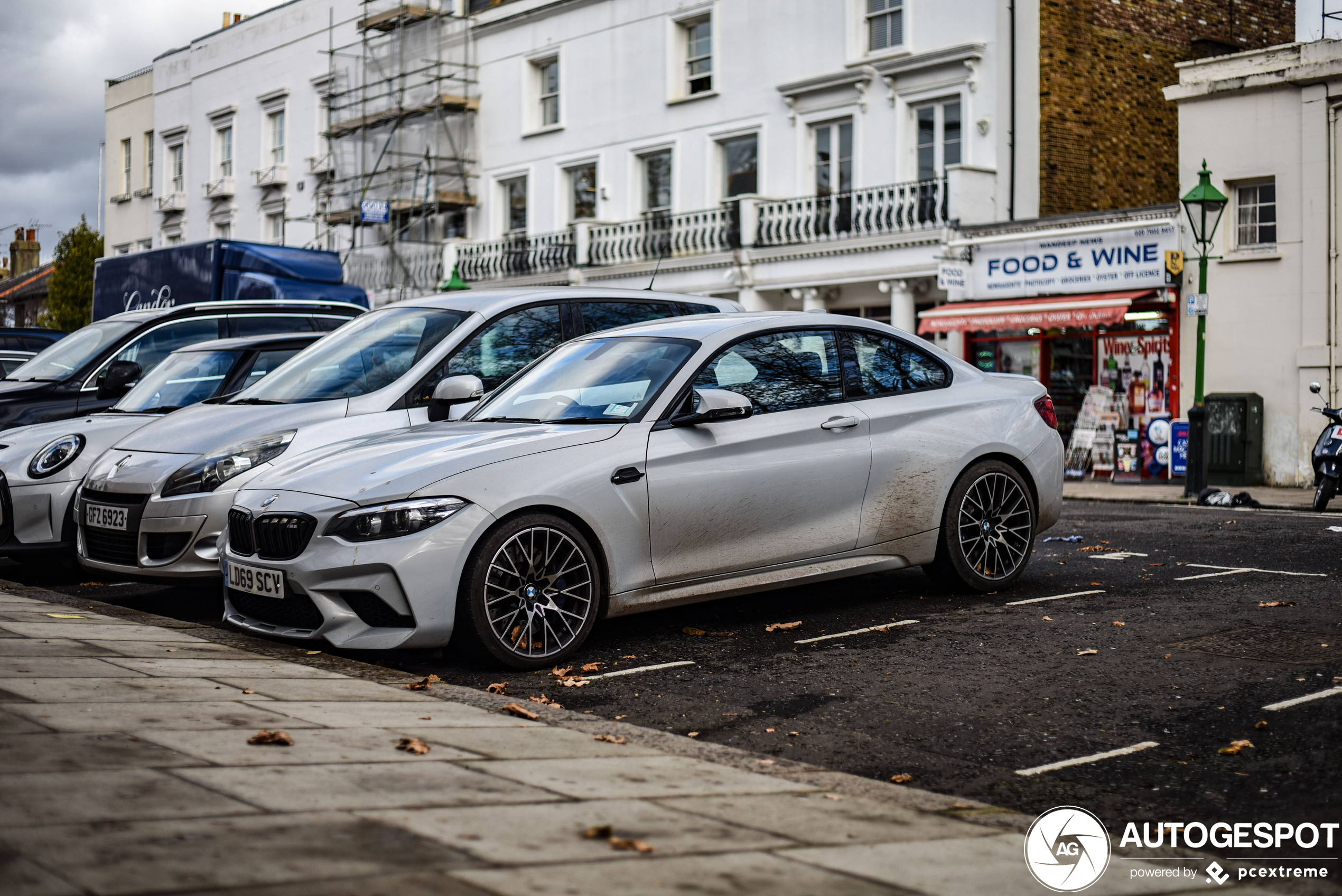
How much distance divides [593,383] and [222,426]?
257cm

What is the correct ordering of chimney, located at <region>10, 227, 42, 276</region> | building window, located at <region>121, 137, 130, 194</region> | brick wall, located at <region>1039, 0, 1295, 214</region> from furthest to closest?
chimney, located at <region>10, 227, 42, 276</region>
building window, located at <region>121, 137, 130, 194</region>
brick wall, located at <region>1039, 0, 1295, 214</region>

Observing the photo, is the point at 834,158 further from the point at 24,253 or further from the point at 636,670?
the point at 24,253

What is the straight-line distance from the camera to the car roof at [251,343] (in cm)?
1058

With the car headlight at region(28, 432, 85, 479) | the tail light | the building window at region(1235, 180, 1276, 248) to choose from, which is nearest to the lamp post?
the building window at region(1235, 180, 1276, 248)

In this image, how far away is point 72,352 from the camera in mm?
11930

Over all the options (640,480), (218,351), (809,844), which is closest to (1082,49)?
(218,351)

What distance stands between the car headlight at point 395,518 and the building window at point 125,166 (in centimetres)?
4785

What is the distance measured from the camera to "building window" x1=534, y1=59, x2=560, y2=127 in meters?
34.0

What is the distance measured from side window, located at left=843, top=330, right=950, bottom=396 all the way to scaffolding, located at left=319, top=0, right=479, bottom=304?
2853cm

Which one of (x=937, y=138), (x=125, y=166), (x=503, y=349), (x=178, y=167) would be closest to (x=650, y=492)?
(x=503, y=349)

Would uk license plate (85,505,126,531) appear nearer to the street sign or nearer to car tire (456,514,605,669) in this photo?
car tire (456,514,605,669)

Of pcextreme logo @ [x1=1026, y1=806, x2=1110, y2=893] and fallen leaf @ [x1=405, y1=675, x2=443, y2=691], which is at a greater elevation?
fallen leaf @ [x1=405, y1=675, x2=443, y2=691]

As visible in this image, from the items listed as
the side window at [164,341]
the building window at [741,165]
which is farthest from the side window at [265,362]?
the building window at [741,165]

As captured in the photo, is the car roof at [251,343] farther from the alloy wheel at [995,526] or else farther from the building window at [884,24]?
the building window at [884,24]
